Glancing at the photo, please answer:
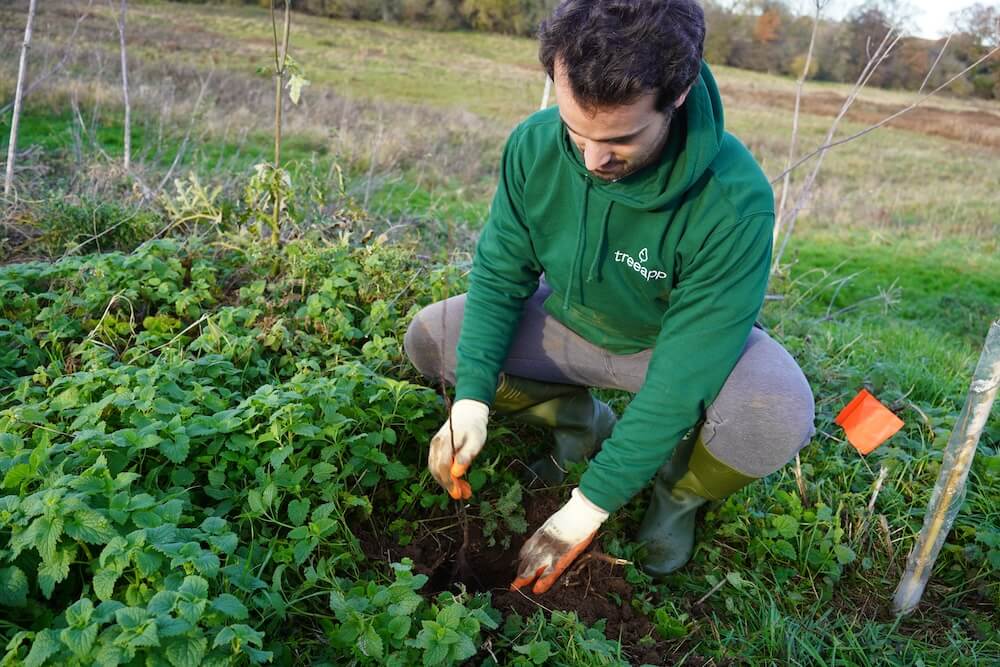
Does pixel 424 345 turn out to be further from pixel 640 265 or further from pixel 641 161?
pixel 641 161

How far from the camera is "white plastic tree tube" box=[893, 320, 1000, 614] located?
5.94 feet

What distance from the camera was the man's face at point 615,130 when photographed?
61.8 inches

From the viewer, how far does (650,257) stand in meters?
2.01

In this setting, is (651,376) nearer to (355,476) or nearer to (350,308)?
(355,476)

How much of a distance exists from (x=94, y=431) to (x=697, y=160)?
160cm

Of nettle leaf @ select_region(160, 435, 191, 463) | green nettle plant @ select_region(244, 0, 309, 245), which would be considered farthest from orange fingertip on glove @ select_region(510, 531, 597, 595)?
green nettle plant @ select_region(244, 0, 309, 245)

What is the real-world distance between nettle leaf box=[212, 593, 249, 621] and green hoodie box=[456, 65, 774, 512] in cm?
91

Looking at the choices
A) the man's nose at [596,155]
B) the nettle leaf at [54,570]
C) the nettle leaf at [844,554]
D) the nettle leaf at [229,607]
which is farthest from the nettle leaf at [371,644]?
the nettle leaf at [844,554]

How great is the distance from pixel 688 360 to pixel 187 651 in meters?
1.32

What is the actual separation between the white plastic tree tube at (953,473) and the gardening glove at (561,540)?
0.92 m

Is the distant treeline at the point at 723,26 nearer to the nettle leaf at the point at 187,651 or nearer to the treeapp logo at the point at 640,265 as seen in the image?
the treeapp logo at the point at 640,265

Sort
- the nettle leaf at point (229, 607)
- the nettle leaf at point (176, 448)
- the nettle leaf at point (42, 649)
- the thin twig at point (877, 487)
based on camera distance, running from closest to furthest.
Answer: the nettle leaf at point (42, 649) → the nettle leaf at point (229, 607) → the nettle leaf at point (176, 448) → the thin twig at point (877, 487)

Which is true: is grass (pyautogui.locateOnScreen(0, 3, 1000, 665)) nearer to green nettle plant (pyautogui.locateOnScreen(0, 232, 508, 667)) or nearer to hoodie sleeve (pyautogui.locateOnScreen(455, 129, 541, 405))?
hoodie sleeve (pyautogui.locateOnScreen(455, 129, 541, 405))

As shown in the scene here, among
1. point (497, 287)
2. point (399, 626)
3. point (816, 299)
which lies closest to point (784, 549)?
point (497, 287)
